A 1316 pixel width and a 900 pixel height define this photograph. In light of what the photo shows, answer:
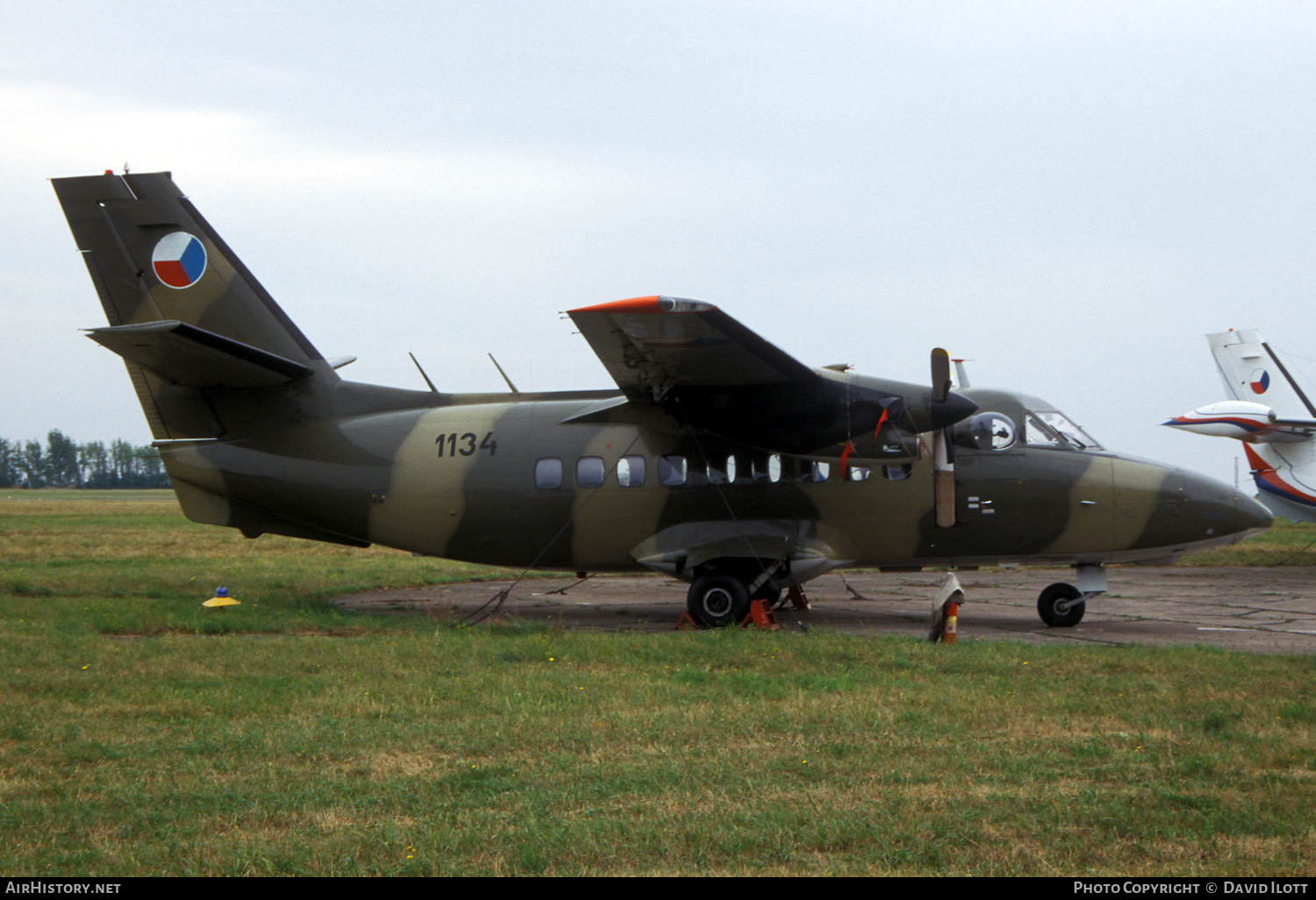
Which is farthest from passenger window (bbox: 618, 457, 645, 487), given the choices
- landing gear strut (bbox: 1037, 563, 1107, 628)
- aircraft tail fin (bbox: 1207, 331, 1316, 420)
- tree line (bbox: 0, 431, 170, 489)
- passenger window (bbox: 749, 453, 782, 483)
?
tree line (bbox: 0, 431, 170, 489)

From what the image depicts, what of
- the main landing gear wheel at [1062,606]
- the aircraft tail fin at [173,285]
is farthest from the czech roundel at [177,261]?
the main landing gear wheel at [1062,606]

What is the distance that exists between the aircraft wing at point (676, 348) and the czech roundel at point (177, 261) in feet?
21.4

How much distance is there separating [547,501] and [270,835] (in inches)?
384

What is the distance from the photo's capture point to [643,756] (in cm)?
681

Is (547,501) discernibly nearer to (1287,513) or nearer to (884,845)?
(884,845)

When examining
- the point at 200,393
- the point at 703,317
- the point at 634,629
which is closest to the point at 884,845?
the point at 703,317

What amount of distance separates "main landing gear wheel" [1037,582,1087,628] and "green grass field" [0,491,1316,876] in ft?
9.98

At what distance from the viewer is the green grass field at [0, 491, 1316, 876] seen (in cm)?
497

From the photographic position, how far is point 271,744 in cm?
698

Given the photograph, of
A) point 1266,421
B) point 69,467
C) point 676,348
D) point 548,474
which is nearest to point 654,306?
point 676,348

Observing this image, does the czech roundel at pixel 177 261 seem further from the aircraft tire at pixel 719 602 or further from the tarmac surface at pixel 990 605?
the aircraft tire at pixel 719 602

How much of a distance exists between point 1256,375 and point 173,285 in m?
23.7

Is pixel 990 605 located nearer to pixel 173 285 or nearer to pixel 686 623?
pixel 686 623

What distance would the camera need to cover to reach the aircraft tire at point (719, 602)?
13820 millimetres
